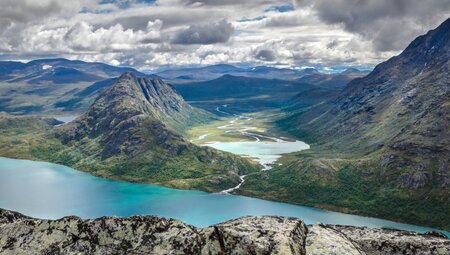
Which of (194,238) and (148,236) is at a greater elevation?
Answer: (194,238)

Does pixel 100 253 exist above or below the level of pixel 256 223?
below

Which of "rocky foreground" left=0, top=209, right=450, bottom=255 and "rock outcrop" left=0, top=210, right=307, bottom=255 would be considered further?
"rocky foreground" left=0, top=209, right=450, bottom=255

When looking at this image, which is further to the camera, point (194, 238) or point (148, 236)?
point (148, 236)

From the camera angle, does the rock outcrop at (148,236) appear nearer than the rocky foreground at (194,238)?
Yes

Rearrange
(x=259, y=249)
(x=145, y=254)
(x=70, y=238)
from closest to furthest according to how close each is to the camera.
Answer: (x=259, y=249) → (x=145, y=254) → (x=70, y=238)

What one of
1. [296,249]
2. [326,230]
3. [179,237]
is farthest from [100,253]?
[326,230]

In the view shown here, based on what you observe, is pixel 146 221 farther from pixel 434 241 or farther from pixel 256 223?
pixel 434 241

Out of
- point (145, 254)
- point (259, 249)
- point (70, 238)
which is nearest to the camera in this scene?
point (259, 249)

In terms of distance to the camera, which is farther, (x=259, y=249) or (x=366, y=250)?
(x=366, y=250)
